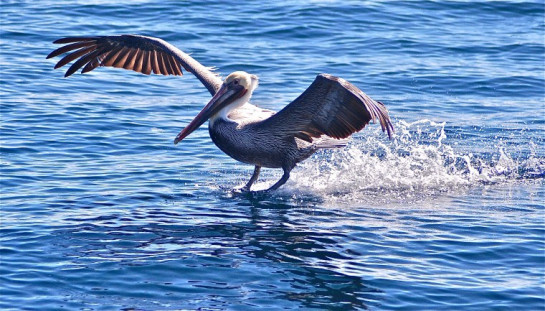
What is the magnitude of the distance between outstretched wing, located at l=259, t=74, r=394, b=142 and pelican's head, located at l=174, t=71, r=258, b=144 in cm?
41

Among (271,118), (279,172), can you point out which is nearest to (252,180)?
(271,118)

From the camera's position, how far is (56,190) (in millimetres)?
9414

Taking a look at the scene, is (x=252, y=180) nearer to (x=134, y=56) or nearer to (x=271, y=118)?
(x=271, y=118)

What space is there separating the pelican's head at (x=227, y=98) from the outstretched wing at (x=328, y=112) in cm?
41

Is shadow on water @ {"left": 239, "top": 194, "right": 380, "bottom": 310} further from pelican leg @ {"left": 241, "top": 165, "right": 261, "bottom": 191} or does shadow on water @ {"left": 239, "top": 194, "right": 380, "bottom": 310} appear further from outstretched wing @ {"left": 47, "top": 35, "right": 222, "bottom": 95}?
outstretched wing @ {"left": 47, "top": 35, "right": 222, "bottom": 95}

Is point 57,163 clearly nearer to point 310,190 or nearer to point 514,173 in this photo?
point 310,190

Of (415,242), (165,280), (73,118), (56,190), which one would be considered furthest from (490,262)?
(73,118)

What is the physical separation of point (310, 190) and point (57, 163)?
9.17ft

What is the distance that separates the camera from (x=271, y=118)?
372 inches

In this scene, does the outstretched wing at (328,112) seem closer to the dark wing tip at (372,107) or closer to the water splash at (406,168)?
the dark wing tip at (372,107)

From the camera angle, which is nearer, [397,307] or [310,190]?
[397,307]

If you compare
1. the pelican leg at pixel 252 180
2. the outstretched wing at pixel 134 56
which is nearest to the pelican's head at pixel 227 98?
the outstretched wing at pixel 134 56

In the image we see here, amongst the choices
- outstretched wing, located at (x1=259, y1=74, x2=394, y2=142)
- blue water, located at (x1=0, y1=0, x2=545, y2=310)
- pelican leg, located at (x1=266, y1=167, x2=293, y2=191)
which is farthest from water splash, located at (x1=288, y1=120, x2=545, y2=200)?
outstretched wing, located at (x1=259, y1=74, x2=394, y2=142)

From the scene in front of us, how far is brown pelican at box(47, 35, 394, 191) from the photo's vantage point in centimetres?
890
